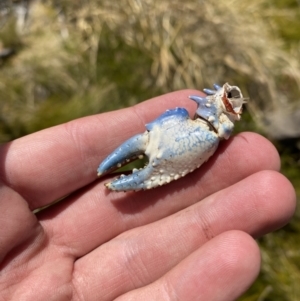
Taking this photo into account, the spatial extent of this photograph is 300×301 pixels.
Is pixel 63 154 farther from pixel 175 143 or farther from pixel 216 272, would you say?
pixel 216 272

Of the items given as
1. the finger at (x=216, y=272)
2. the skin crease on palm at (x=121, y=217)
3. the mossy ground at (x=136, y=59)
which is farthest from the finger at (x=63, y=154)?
the mossy ground at (x=136, y=59)

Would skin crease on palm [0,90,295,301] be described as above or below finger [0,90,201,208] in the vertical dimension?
below

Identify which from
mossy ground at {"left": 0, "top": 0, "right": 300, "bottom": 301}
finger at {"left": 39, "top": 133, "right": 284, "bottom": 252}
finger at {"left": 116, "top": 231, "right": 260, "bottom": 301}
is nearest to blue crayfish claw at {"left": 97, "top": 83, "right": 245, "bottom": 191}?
finger at {"left": 39, "top": 133, "right": 284, "bottom": 252}

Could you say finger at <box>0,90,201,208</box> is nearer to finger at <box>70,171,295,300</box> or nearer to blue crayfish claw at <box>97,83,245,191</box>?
blue crayfish claw at <box>97,83,245,191</box>

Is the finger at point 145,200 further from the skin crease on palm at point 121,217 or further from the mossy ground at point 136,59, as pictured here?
the mossy ground at point 136,59

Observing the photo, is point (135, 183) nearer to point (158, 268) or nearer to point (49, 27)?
point (158, 268)

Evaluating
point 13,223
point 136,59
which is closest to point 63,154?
point 13,223

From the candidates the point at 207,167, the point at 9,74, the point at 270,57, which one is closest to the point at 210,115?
the point at 207,167
